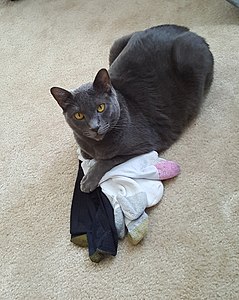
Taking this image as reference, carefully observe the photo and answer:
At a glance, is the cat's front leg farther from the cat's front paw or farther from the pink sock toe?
the pink sock toe

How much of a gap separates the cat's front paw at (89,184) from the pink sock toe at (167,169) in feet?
0.76

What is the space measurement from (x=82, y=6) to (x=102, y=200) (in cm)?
145

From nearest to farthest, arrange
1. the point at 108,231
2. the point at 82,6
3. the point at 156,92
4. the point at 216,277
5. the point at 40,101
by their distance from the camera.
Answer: the point at 216,277
the point at 108,231
the point at 156,92
the point at 40,101
the point at 82,6

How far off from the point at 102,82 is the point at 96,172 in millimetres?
329

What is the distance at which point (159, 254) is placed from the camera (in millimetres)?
1272

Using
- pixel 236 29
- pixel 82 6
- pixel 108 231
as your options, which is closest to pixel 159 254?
pixel 108 231

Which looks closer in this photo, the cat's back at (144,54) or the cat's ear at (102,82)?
the cat's ear at (102,82)

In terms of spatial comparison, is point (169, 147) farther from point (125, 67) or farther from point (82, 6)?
point (82, 6)

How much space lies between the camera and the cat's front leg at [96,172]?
142 centimetres

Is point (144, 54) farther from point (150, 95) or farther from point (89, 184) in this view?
point (89, 184)

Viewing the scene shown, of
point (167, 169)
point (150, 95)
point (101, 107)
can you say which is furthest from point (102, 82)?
point (167, 169)

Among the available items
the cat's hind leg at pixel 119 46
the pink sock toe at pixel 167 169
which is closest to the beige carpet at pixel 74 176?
the pink sock toe at pixel 167 169

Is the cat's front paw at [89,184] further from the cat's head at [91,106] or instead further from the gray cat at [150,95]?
the cat's head at [91,106]

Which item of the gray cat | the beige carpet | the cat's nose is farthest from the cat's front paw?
the cat's nose
